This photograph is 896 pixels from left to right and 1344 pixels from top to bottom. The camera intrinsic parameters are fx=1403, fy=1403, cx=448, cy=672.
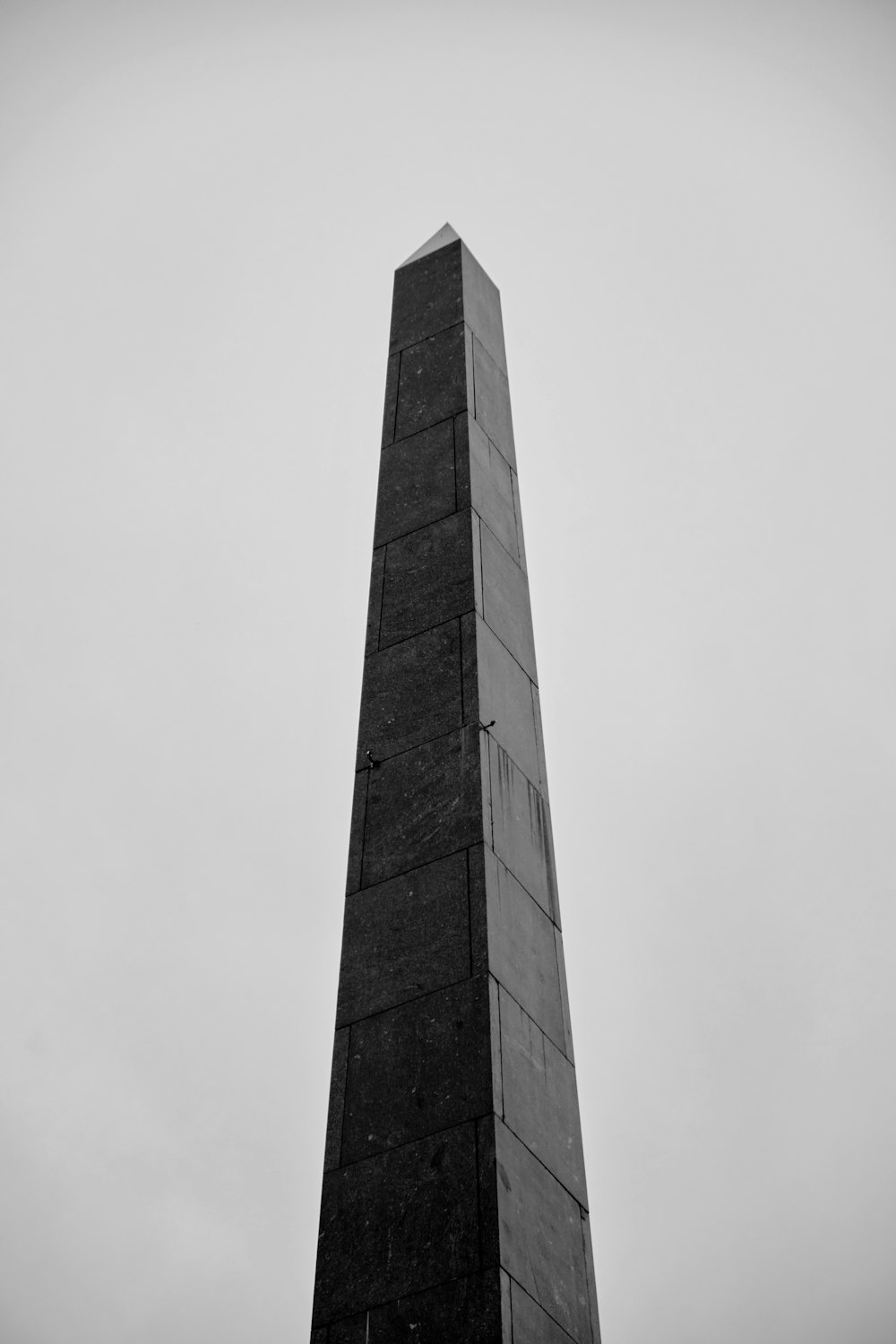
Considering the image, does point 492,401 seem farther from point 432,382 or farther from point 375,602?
point 375,602

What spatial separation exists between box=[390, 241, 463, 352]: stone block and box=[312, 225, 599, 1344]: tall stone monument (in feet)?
7.50

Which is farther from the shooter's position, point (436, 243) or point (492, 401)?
point (436, 243)

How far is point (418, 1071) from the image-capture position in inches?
404

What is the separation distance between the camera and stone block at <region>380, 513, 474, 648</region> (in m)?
13.5

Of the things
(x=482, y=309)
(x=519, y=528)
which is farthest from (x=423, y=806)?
(x=482, y=309)

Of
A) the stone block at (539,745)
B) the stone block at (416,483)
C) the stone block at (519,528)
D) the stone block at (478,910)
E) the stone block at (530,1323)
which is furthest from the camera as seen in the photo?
the stone block at (519,528)

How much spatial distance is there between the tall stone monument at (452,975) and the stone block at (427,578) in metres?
0.02

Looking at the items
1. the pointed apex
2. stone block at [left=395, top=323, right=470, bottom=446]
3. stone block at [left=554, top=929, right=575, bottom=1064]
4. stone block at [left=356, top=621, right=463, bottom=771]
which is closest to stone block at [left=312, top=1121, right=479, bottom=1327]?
stone block at [left=554, top=929, right=575, bottom=1064]

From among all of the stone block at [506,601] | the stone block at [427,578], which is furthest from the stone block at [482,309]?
the stone block at [427,578]

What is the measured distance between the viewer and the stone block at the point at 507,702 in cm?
1259

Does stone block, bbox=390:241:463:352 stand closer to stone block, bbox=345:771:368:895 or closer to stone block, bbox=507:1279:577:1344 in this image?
stone block, bbox=345:771:368:895

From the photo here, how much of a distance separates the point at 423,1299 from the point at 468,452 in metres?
8.74

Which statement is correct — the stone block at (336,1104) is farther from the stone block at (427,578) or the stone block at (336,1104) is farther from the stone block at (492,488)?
the stone block at (492,488)

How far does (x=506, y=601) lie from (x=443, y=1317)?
7.09 meters
